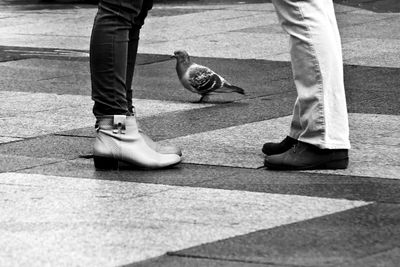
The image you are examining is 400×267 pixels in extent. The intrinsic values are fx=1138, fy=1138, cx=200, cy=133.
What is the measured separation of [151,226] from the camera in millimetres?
4105

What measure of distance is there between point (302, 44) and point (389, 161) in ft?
2.30

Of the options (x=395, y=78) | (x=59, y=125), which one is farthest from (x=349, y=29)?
(x=59, y=125)

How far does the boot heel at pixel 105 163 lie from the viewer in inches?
202

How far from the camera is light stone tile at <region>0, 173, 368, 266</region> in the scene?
3.79 m

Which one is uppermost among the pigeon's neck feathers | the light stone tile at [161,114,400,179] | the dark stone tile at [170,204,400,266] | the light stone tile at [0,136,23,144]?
the dark stone tile at [170,204,400,266]

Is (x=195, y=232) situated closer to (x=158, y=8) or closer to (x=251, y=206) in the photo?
(x=251, y=206)

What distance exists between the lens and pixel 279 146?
5.29 m

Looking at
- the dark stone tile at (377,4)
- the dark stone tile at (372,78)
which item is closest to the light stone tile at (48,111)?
the dark stone tile at (372,78)

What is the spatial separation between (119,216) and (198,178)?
0.75m

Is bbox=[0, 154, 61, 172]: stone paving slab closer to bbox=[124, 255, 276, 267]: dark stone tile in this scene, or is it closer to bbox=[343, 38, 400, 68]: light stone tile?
bbox=[124, 255, 276, 267]: dark stone tile

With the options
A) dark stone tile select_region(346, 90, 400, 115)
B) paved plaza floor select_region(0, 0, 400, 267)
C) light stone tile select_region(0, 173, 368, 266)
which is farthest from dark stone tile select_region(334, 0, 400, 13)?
light stone tile select_region(0, 173, 368, 266)

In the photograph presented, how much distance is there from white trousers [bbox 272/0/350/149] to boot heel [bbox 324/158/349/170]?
71 mm

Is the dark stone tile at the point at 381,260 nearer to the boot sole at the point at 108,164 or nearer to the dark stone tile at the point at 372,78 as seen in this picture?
the boot sole at the point at 108,164

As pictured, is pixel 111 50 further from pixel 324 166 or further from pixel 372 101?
pixel 372 101
